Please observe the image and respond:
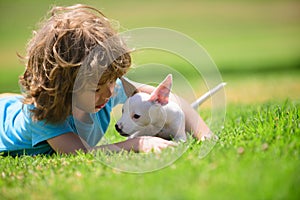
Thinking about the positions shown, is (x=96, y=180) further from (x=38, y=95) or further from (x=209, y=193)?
(x=38, y=95)

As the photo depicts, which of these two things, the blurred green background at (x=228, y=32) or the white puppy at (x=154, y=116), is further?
the blurred green background at (x=228, y=32)

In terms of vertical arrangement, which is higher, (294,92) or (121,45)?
(121,45)

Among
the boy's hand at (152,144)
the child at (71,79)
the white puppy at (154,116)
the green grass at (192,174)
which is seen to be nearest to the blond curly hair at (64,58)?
the child at (71,79)

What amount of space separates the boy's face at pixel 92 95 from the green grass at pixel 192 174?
0.48 meters

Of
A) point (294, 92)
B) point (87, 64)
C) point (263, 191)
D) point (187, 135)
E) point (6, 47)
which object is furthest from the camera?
point (6, 47)

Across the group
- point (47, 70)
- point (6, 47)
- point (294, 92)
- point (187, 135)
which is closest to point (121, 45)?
point (47, 70)

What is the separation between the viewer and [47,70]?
4355 millimetres

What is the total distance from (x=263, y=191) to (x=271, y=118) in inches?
63.4

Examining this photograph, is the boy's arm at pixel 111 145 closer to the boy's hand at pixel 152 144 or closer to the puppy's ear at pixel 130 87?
the boy's hand at pixel 152 144

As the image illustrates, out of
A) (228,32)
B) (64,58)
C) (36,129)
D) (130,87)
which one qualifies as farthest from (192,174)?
(228,32)

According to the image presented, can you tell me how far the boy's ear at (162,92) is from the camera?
163 inches

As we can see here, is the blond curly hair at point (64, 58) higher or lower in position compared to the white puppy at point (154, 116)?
higher

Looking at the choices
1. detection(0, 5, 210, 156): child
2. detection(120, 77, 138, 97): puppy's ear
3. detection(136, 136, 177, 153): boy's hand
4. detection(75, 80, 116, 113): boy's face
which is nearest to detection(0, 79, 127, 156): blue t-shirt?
detection(0, 5, 210, 156): child

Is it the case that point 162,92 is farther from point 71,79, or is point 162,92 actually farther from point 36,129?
point 36,129
